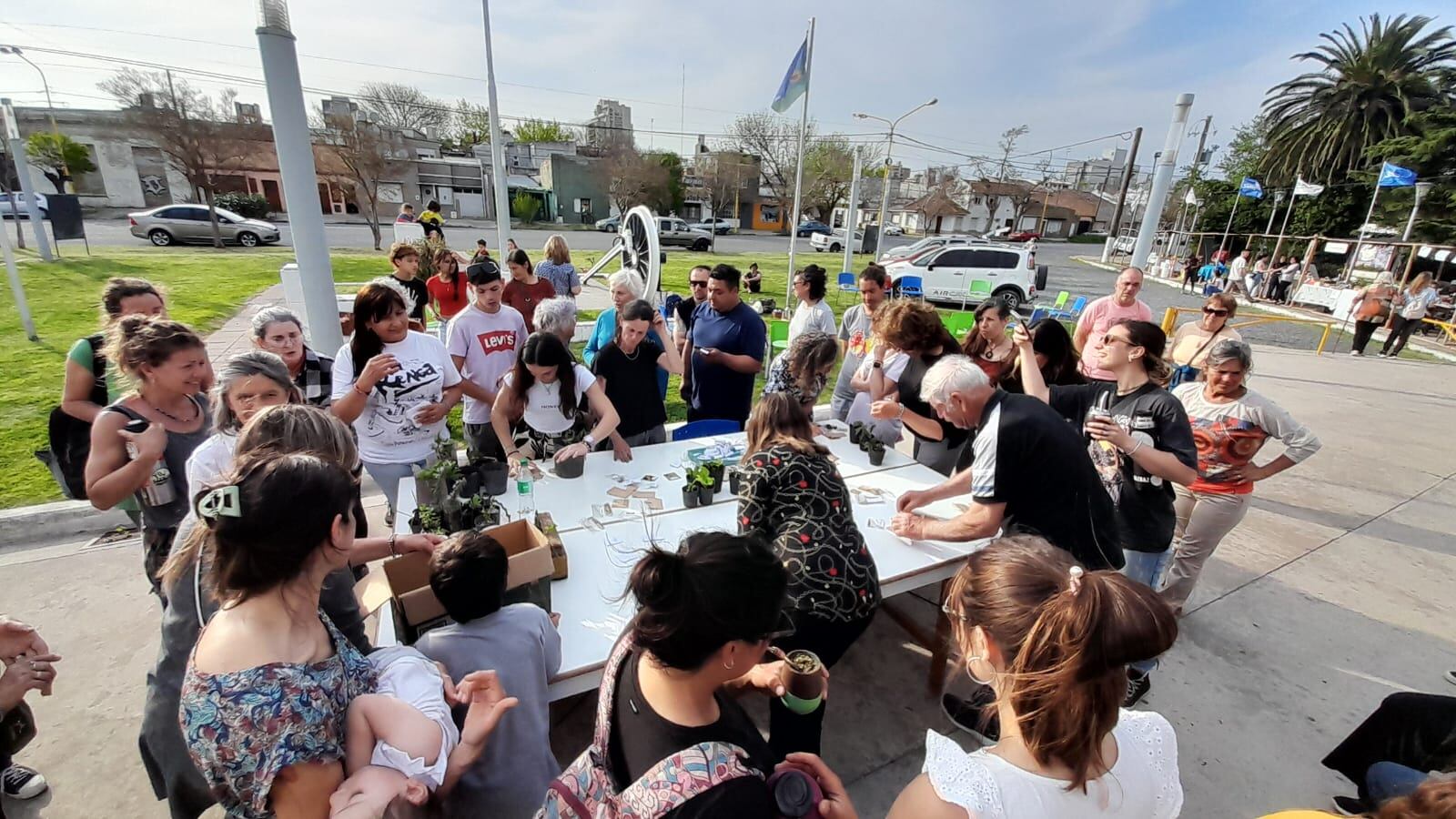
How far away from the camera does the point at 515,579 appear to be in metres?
1.94

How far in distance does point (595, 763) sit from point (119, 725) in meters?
2.69

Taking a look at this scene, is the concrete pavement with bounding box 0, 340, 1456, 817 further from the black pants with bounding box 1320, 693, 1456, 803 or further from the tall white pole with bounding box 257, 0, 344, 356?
the tall white pole with bounding box 257, 0, 344, 356

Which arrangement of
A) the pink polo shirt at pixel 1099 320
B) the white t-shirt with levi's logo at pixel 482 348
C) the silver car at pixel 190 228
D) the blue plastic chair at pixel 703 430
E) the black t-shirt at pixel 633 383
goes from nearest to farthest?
1. the black t-shirt at pixel 633 383
2. the white t-shirt with levi's logo at pixel 482 348
3. the blue plastic chair at pixel 703 430
4. the pink polo shirt at pixel 1099 320
5. the silver car at pixel 190 228

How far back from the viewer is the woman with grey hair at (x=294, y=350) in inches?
113

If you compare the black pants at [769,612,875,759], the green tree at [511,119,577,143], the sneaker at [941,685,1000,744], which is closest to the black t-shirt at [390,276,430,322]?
the black pants at [769,612,875,759]

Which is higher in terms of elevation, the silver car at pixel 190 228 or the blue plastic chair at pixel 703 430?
the silver car at pixel 190 228

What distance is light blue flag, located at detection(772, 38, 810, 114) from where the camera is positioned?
35.6 feet

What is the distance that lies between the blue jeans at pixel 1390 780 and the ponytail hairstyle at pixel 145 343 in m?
4.41

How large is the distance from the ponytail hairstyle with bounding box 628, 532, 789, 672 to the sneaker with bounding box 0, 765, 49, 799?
270 centimetres

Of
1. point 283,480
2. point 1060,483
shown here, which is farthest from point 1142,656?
point 283,480

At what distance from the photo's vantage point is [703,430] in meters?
4.00

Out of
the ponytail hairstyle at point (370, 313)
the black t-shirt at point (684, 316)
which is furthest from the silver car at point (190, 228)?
the ponytail hairstyle at point (370, 313)

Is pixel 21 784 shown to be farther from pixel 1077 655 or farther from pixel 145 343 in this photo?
pixel 1077 655

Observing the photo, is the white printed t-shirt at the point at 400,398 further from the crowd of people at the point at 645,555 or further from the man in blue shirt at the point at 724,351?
the man in blue shirt at the point at 724,351
